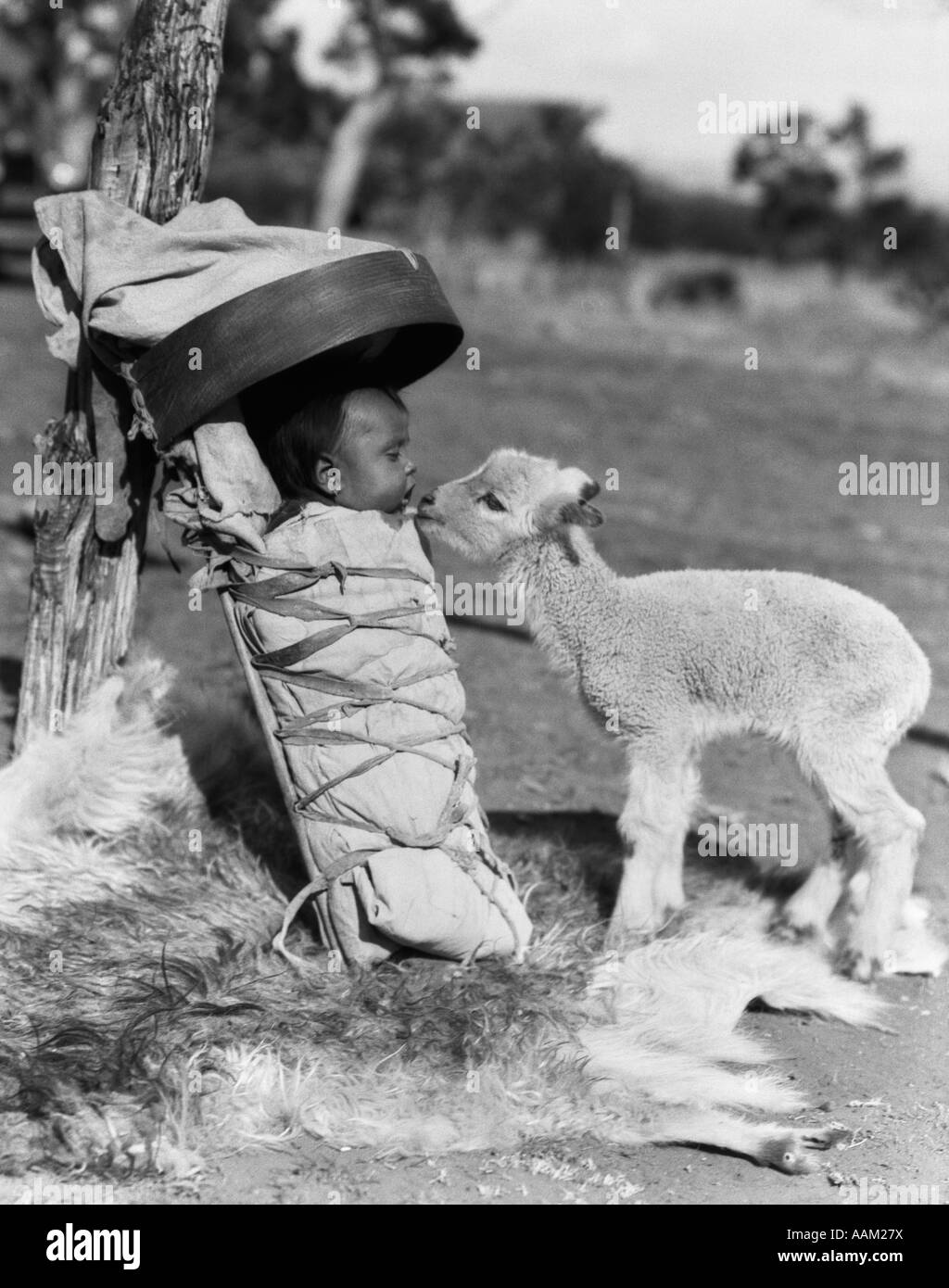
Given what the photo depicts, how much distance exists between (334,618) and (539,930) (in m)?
1.20

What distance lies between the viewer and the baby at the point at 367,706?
439 centimetres

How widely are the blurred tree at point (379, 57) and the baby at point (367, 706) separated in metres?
33.6

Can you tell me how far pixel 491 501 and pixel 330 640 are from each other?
0.93 meters

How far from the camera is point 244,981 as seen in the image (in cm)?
435

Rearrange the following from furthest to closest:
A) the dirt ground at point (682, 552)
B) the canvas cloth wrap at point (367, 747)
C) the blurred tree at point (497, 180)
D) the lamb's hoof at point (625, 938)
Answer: the blurred tree at point (497, 180) < the lamb's hoof at point (625, 938) < the canvas cloth wrap at point (367, 747) < the dirt ground at point (682, 552)

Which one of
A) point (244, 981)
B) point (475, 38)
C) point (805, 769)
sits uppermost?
point (475, 38)

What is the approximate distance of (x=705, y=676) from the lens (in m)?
4.95

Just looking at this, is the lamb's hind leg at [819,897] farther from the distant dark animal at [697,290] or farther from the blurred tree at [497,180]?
the blurred tree at [497,180]

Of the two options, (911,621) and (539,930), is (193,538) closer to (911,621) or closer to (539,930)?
(539,930)

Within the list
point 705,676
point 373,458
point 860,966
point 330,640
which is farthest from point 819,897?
point 373,458

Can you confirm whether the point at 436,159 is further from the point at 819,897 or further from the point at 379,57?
the point at 819,897

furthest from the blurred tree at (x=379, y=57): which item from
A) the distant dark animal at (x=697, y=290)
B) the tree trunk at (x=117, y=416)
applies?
the tree trunk at (x=117, y=416)

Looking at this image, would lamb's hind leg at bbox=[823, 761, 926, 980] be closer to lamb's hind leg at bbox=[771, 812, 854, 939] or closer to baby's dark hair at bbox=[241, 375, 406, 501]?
lamb's hind leg at bbox=[771, 812, 854, 939]
